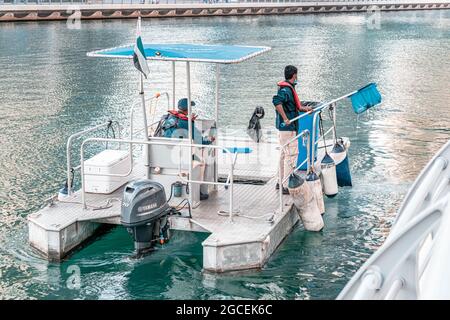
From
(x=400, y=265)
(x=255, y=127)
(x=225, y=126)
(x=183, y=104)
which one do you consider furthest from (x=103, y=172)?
(x=225, y=126)

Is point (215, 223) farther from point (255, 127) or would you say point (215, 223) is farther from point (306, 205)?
point (255, 127)

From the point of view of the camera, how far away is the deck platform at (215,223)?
9.52m

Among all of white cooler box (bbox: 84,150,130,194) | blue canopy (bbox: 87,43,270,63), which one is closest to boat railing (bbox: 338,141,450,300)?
blue canopy (bbox: 87,43,270,63)

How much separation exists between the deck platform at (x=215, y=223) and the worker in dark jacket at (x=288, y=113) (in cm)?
57

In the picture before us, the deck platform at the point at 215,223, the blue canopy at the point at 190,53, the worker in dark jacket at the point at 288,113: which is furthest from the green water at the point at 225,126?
the blue canopy at the point at 190,53

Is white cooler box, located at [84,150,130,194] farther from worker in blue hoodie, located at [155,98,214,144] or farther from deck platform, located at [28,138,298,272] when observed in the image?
worker in blue hoodie, located at [155,98,214,144]

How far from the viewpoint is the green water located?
9.63 metres

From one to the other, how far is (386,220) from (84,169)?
4.87 metres

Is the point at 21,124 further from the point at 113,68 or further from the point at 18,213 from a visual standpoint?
the point at 113,68

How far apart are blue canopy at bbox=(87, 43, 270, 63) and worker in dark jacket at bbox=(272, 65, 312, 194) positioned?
0.62 meters

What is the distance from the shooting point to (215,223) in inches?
399

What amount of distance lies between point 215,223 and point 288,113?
7.45ft

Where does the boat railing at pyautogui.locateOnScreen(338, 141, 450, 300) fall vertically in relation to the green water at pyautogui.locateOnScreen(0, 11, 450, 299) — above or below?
above
